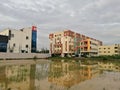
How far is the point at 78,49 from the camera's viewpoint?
8212cm

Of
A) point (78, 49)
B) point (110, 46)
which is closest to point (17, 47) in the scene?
point (78, 49)

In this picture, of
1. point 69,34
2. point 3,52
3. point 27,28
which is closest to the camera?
point 3,52

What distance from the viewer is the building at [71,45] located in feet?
260

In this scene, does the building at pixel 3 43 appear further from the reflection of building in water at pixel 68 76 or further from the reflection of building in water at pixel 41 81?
the reflection of building in water at pixel 41 81

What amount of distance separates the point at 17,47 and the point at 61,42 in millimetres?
22272

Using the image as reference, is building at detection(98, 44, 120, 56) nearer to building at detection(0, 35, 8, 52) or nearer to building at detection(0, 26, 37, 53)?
building at detection(0, 26, 37, 53)

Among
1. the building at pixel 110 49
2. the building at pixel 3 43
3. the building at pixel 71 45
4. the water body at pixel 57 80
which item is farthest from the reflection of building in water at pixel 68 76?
the building at pixel 110 49

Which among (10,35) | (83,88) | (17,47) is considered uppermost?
(10,35)

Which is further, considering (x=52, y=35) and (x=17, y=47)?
(x=52, y=35)

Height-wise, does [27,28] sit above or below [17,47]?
above

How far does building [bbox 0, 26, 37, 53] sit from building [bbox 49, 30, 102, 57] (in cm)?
1389

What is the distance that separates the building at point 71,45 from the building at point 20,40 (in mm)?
13887

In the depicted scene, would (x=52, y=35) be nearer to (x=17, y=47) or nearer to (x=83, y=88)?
(x=17, y=47)

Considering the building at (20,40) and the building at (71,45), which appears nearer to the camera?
the building at (20,40)
